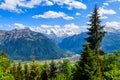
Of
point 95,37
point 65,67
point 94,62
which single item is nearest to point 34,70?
point 95,37

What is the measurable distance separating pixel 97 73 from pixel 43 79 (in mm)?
63552

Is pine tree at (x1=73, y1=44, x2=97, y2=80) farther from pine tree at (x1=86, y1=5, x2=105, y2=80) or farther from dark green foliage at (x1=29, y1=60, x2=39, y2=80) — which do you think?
dark green foliage at (x1=29, y1=60, x2=39, y2=80)

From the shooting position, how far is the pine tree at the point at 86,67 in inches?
1754

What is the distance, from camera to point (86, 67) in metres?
44.5

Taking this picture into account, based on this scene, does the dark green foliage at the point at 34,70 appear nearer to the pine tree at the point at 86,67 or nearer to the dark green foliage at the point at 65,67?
the pine tree at the point at 86,67

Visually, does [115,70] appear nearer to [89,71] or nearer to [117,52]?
[117,52]

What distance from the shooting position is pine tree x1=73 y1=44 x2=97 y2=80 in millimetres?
44562

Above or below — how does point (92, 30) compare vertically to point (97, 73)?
above

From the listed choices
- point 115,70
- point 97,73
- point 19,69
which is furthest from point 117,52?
point 19,69

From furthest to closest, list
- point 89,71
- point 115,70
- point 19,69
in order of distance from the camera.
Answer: point 19,69 → point 115,70 → point 89,71

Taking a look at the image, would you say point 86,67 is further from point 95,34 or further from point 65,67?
point 65,67

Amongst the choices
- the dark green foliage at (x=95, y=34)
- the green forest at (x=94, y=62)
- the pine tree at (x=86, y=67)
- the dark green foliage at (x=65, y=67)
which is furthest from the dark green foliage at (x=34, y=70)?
the dark green foliage at (x=65, y=67)

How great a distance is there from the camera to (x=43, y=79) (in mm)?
107812

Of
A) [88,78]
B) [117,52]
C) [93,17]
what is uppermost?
[93,17]
